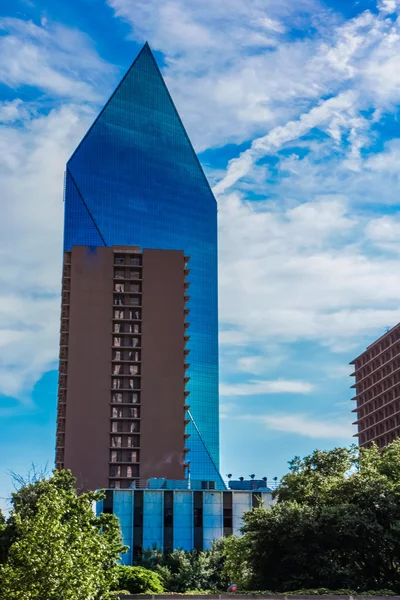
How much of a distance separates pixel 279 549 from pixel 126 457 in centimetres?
8272

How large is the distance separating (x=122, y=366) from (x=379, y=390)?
55715 mm

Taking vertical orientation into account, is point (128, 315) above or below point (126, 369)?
above

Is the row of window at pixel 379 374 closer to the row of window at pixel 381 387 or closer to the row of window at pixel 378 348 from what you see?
the row of window at pixel 381 387

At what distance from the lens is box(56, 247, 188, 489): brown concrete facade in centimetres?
13100

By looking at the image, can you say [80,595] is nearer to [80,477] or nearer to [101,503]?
[101,503]

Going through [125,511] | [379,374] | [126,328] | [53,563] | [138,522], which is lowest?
[53,563]

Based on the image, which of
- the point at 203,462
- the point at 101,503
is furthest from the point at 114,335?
the point at 203,462

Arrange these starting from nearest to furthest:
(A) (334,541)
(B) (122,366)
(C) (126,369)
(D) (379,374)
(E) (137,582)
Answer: (A) (334,541) < (E) (137,582) < (C) (126,369) < (B) (122,366) < (D) (379,374)

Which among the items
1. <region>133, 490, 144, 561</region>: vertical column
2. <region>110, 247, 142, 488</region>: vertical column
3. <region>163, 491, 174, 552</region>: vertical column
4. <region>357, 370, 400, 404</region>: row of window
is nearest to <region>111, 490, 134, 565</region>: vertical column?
<region>133, 490, 144, 561</region>: vertical column

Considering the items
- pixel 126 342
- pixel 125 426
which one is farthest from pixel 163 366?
pixel 125 426

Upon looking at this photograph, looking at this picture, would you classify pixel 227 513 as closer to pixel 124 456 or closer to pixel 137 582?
pixel 124 456

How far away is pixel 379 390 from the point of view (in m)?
163

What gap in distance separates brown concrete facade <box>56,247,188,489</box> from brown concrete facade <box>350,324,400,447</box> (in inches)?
1707

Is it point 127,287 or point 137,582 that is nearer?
point 137,582
